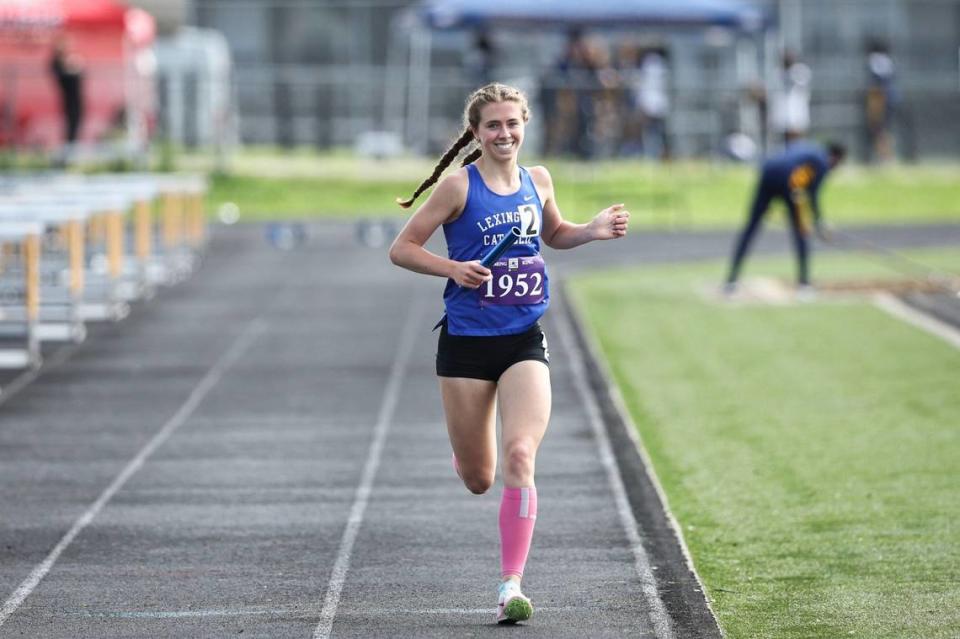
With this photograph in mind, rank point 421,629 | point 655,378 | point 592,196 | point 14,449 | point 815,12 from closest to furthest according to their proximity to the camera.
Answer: point 421,629 → point 14,449 → point 655,378 → point 592,196 → point 815,12

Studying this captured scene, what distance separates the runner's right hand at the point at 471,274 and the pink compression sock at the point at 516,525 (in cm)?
77

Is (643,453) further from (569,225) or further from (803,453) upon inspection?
(569,225)

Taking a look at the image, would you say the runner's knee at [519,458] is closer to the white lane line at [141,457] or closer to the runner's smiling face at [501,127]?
the runner's smiling face at [501,127]

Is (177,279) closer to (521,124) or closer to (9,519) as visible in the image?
(9,519)

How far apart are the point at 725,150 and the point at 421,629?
95.6 feet

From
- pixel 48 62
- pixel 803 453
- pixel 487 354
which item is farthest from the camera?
pixel 48 62

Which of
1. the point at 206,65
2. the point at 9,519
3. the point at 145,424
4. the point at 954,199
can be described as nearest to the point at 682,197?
the point at 954,199

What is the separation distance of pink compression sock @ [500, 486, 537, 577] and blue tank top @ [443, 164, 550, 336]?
0.64m

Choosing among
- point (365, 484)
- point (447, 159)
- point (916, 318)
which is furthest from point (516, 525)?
point (916, 318)

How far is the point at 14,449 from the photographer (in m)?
11.7

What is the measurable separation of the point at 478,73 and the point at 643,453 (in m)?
22.8

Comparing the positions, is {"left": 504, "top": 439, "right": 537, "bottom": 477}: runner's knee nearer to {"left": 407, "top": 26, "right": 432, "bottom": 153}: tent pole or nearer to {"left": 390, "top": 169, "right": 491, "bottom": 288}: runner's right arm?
{"left": 390, "top": 169, "right": 491, "bottom": 288}: runner's right arm

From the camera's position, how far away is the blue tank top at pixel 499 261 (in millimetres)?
7395

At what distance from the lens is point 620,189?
3284 centimetres
